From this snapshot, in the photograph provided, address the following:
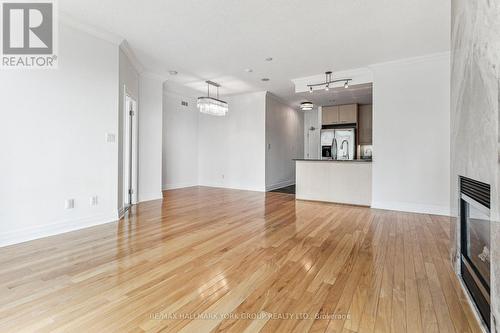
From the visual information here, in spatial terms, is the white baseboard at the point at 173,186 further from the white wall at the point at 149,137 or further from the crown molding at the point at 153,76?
the crown molding at the point at 153,76

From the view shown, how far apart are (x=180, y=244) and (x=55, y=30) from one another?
327 cm

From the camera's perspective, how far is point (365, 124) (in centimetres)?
759

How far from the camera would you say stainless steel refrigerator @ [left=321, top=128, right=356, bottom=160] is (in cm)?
746

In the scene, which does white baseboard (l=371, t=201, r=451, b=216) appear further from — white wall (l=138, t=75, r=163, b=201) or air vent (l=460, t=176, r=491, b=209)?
white wall (l=138, t=75, r=163, b=201)

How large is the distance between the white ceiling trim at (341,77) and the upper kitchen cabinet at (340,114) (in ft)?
7.28

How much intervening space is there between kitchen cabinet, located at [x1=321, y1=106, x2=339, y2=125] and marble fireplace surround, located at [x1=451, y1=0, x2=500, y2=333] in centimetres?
556

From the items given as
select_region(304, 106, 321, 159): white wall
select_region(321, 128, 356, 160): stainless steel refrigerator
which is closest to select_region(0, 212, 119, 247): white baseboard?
select_region(321, 128, 356, 160): stainless steel refrigerator

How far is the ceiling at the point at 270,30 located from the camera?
3008 mm

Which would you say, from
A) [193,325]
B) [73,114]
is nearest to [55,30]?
[73,114]

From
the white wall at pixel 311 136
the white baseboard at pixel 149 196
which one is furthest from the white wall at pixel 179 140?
the white wall at pixel 311 136

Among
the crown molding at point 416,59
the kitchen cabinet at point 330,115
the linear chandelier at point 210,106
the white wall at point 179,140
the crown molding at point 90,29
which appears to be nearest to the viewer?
the crown molding at point 90,29

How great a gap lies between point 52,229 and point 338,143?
284 inches

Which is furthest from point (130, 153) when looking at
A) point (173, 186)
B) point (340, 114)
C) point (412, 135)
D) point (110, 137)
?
point (340, 114)

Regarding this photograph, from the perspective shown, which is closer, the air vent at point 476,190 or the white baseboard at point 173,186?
the air vent at point 476,190
